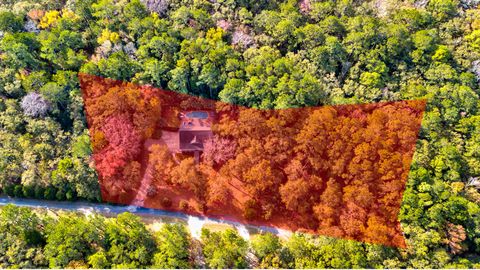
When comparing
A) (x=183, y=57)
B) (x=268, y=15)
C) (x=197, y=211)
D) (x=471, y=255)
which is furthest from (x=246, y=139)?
(x=471, y=255)

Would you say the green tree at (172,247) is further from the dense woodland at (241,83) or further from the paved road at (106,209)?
the paved road at (106,209)

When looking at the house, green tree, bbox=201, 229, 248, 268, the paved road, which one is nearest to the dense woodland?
green tree, bbox=201, 229, 248, 268

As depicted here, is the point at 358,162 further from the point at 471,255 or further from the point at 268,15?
the point at 268,15

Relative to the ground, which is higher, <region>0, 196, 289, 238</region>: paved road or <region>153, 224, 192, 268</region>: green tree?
<region>0, 196, 289, 238</region>: paved road

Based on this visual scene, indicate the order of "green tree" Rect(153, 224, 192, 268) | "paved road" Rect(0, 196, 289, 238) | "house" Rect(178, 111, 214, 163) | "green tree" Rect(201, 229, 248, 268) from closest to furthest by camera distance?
1. "green tree" Rect(201, 229, 248, 268)
2. "green tree" Rect(153, 224, 192, 268)
3. "paved road" Rect(0, 196, 289, 238)
4. "house" Rect(178, 111, 214, 163)
